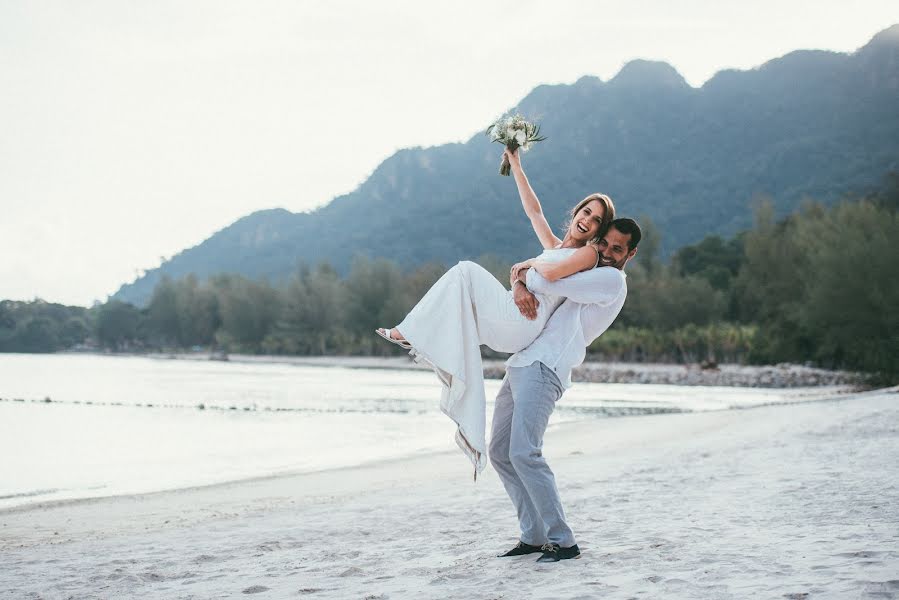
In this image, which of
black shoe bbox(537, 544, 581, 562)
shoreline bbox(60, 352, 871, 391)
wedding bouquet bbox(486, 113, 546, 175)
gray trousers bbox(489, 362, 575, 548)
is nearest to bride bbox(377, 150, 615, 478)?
gray trousers bbox(489, 362, 575, 548)

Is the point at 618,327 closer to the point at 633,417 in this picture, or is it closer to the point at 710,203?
the point at 633,417

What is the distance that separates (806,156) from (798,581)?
125 metres

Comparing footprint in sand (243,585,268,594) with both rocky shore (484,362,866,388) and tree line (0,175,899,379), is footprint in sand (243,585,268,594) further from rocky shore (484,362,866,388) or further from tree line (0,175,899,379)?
rocky shore (484,362,866,388)

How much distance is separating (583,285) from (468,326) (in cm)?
56

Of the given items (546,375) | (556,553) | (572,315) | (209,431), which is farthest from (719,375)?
(546,375)

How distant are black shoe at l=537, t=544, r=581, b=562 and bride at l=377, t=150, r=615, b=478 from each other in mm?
550

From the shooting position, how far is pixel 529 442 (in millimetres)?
3994

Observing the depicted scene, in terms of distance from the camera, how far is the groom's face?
4.14 metres

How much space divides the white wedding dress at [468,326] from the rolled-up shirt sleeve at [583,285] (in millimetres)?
99

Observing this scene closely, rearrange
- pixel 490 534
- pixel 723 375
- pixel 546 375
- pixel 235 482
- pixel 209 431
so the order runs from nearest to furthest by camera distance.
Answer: pixel 546 375
pixel 490 534
pixel 235 482
pixel 209 431
pixel 723 375

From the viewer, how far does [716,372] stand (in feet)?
132

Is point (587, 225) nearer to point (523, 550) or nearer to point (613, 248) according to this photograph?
point (613, 248)

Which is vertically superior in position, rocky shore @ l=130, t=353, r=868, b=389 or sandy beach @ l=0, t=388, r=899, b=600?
sandy beach @ l=0, t=388, r=899, b=600

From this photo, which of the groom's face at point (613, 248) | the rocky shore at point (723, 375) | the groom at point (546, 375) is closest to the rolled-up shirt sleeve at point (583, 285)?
the groom at point (546, 375)
